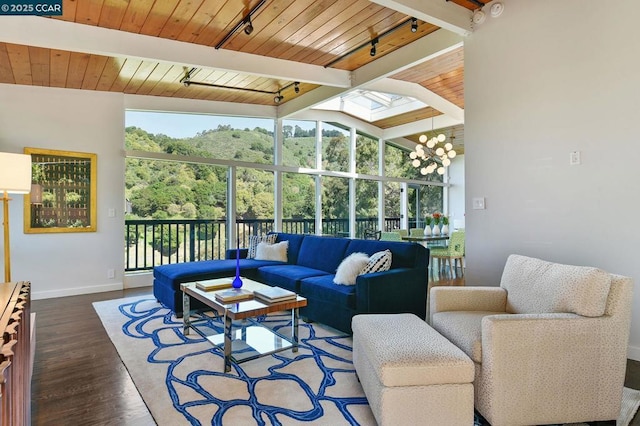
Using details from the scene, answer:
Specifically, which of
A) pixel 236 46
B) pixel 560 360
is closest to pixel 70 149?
pixel 236 46

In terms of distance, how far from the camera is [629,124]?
269 centimetres

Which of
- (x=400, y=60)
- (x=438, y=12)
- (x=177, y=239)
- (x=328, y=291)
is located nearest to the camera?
(x=438, y=12)

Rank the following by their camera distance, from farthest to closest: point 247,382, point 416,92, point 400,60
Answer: point 416,92, point 400,60, point 247,382

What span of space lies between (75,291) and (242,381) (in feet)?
12.3

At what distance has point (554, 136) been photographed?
3078mm

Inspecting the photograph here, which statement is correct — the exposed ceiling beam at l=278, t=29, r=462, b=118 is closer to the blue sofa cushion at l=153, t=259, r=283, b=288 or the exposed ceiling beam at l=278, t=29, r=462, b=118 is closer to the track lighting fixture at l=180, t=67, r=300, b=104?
the track lighting fixture at l=180, t=67, r=300, b=104

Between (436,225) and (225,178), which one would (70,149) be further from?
(436,225)

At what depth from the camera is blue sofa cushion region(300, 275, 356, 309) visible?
10.6 ft

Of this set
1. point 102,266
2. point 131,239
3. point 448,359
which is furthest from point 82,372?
point 131,239

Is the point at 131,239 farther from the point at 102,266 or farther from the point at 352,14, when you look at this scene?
the point at 352,14

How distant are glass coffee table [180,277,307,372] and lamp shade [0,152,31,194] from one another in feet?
5.00

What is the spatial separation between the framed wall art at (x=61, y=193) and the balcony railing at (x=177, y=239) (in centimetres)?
68

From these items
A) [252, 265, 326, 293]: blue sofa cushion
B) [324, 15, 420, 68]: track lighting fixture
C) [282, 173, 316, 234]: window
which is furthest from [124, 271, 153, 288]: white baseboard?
[324, 15, 420, 68]: track lighting fixture

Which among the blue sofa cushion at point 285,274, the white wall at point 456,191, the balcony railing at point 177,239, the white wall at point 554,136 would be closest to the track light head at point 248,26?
the white wall at point 554,136
